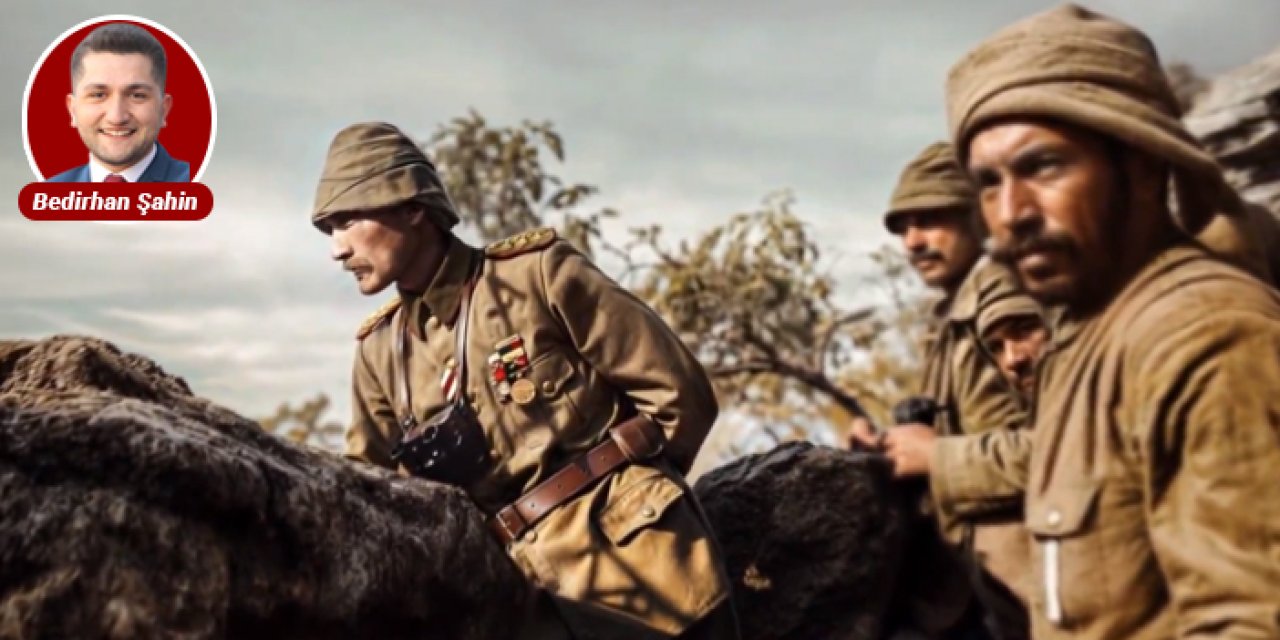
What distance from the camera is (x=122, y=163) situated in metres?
5.20

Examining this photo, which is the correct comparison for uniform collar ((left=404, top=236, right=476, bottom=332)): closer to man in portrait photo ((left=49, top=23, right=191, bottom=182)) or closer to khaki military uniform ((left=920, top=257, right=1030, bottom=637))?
khaki military uniform ((left=920, top=257, right=1030, bottom=637))

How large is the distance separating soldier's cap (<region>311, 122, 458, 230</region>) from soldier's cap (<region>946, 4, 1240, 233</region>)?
196 centimetres

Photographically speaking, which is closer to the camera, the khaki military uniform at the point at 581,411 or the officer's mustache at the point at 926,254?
the khaki military uniform at the point at 581,411

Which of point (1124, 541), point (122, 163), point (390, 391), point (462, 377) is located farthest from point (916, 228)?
point (122, 163)

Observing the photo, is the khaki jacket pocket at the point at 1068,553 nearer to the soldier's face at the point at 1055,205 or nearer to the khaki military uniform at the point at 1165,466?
the khaki military uniform at the point at 1165,466

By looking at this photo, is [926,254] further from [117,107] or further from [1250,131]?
[117,107]

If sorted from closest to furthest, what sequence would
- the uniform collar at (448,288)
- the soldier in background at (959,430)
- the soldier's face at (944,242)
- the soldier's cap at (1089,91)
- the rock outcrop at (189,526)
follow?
the soldier's cap at (1089,91), the rock outcrop at (189,526), the soldier in background at (959,430), the soldier's face at (944,242), the uniform collar at (448,288)

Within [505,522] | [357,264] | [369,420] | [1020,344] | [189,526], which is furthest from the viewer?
[369,420]

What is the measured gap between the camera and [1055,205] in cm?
222

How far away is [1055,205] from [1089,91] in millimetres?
196

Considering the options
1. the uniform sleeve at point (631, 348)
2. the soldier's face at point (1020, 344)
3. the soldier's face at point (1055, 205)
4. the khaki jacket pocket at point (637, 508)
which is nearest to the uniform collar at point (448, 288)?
the uniform sleeve at point (631, 348)

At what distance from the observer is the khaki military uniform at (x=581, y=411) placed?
12.3 ft

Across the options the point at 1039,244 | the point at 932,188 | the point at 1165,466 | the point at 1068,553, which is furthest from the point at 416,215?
the point at 1165,466

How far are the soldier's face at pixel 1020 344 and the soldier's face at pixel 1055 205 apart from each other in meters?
1.10
